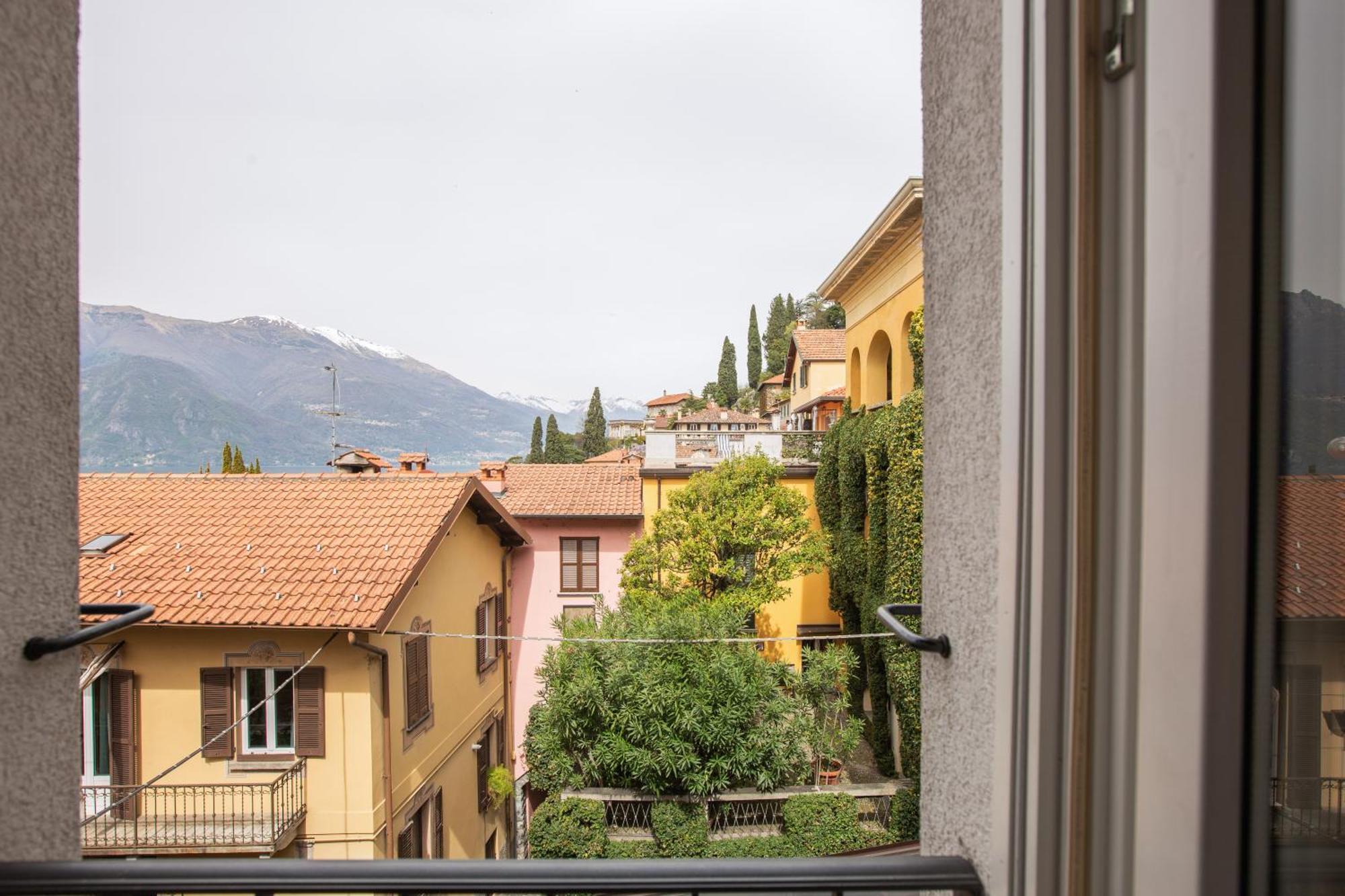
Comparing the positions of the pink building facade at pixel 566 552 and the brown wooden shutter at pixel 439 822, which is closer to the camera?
the brown wooden shutter at pixel 439 822

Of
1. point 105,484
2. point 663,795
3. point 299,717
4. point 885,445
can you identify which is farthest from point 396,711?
point 885,445

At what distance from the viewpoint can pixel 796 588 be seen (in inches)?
440

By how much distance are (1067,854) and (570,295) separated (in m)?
50.2

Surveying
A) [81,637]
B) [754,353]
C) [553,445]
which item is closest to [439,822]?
[81,637]

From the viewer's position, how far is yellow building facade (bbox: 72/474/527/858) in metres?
5.66

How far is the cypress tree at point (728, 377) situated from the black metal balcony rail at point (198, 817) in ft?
151

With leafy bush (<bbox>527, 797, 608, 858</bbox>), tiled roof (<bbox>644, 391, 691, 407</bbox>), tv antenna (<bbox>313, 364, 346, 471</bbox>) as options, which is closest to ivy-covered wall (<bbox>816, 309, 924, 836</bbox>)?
leafy bush (<bbox>527, 797, 608, 858</bbox>)

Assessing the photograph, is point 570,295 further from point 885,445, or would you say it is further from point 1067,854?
point 1067,854

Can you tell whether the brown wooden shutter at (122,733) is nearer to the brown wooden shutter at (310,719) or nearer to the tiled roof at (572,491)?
the brown wooden shutter at (310,719)

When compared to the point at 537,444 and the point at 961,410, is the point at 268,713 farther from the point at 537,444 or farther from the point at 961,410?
the point at 537,444

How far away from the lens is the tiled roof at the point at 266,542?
5.89 metres

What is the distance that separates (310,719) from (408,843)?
72.5 inches

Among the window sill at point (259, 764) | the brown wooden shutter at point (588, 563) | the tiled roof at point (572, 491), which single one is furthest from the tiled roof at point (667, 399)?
the window sill at point (259, 764)

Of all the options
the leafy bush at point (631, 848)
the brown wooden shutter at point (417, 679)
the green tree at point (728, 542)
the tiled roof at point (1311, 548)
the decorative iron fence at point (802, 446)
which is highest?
the tiled roof at point (1311, 548)
